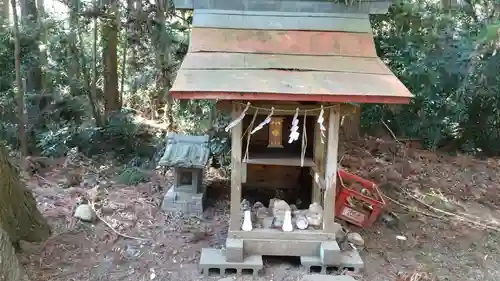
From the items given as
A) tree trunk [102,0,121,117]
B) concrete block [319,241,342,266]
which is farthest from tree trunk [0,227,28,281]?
tree trunk [102,0,121,117]

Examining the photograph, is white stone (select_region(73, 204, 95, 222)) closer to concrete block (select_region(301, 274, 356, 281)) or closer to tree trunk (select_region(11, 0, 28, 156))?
concrete block (select_region(301, 274, 356, 281))

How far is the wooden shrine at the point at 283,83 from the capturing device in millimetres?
3965

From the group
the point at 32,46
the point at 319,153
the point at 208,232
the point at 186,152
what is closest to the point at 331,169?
the point at 319,153

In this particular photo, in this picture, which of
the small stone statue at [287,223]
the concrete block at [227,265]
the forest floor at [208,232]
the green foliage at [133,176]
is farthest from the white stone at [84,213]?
the small stone statue at [287,223]

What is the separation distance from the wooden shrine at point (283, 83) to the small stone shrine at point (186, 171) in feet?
2.79

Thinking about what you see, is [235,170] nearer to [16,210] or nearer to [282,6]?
[282,6]

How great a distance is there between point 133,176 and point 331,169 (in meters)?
3.17

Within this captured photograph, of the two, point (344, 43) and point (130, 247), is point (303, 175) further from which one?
point (130, 247)

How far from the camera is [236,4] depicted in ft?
15.9

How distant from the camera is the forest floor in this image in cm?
434

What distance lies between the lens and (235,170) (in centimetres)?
441

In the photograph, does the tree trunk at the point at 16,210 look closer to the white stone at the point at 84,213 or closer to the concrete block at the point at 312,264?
the white stone at the point at 84,213

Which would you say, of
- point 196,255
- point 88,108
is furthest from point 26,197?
point 88,108

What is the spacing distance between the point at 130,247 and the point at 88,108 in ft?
16.7
